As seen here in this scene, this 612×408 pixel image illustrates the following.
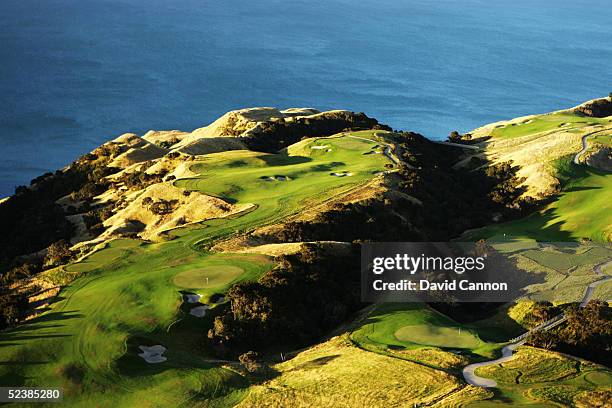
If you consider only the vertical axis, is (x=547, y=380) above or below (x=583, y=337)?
below

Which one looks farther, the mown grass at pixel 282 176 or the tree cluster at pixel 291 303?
the mown grass at pixel 282 176

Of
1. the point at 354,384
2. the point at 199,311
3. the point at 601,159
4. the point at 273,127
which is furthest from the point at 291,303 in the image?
the point at 273,127

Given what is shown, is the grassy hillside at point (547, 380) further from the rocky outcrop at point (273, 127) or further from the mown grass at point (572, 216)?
the rocky outcrop at point (273, 127)

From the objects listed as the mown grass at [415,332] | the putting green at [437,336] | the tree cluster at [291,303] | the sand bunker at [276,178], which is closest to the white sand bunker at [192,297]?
the tree cluster at [291,303]

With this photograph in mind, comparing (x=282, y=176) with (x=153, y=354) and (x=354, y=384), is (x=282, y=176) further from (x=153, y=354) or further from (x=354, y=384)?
(x=354, y=384)

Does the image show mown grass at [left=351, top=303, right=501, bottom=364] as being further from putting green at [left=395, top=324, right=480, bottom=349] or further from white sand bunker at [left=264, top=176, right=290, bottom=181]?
white sand bunker at [left=264, top=176, right=290, bottom=181]

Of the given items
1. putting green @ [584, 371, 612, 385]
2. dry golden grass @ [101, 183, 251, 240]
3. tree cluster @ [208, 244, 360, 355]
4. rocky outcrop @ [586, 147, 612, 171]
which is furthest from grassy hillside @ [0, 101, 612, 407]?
rocky outcrop @ [586, 147, 612, 171]
